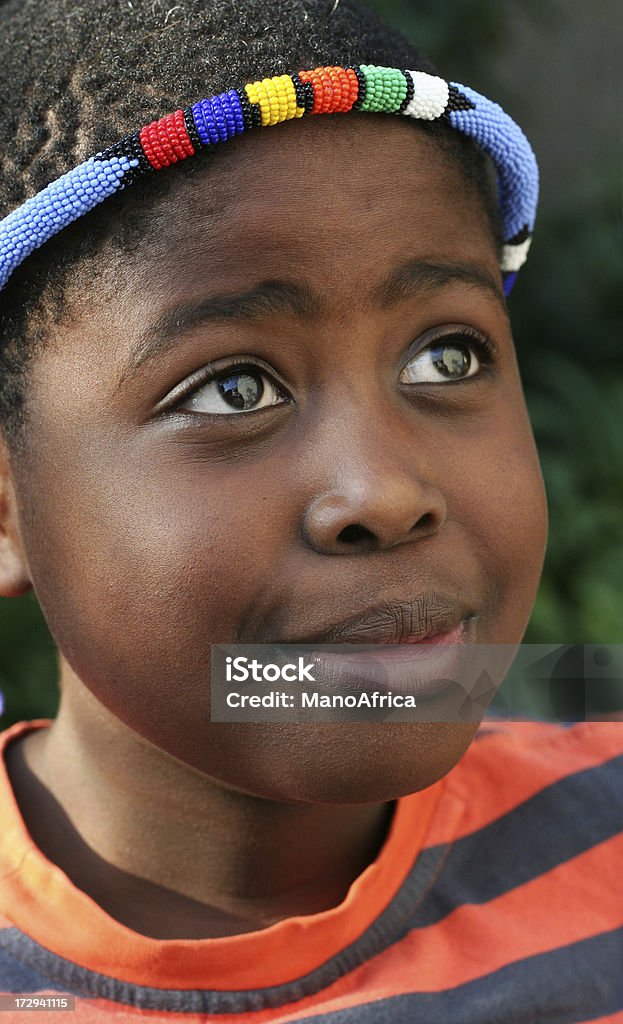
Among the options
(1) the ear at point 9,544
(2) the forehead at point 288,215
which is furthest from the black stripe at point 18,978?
(2) the forehead at point 288,215

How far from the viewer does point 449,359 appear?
168 centimetres

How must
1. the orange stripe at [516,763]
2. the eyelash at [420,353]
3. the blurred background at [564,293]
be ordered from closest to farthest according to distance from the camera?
the eyelash at [420,353] < the orange stripe at [516,763] < the blurred background at [564,293]

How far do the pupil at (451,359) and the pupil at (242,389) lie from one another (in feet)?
0.89

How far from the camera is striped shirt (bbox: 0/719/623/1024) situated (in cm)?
160

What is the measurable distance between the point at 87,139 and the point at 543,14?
2859 mm

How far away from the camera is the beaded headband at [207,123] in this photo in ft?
4.83

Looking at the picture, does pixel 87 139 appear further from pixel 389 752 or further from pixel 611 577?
pixel 611 577

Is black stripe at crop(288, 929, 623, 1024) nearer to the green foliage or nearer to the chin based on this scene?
the chin

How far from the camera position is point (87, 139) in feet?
5.09

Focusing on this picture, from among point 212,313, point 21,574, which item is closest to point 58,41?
point 212,313

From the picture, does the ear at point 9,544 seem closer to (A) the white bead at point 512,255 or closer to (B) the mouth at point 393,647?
(B) the mouth at point 393,647

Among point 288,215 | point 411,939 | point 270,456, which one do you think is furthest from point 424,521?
point 411,939

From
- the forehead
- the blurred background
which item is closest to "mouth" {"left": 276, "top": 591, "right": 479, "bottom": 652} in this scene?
the forehead

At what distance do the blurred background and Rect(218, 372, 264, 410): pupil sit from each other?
62.4 inches
